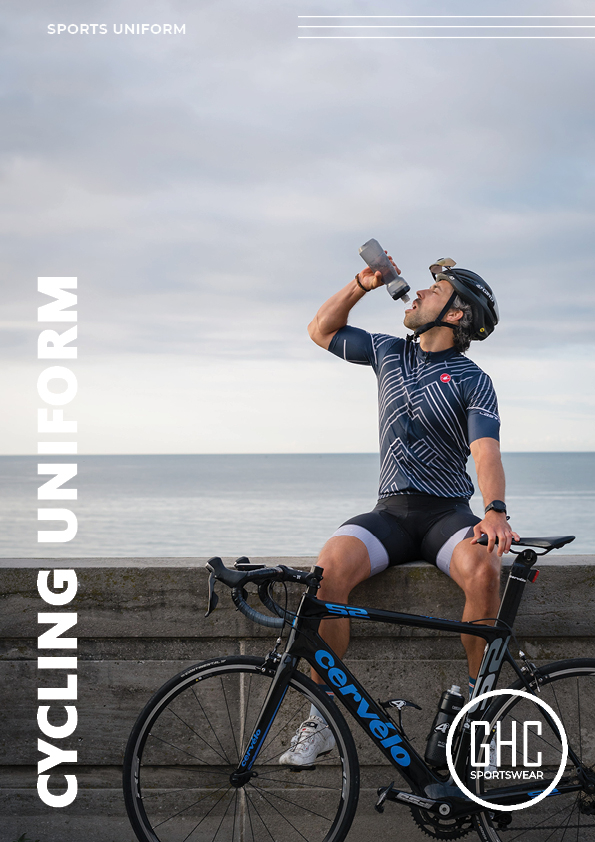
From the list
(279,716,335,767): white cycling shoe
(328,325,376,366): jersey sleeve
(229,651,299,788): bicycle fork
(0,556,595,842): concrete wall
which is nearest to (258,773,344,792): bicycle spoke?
(0,556,595,842): concrete wall

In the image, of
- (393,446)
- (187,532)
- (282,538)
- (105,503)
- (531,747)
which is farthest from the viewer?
(105,503)

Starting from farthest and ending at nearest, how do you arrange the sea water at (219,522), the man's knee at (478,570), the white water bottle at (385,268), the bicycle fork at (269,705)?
the sea water at (219,522) < the white water bottle at (385,268) < the man's knee at (478,570) < the bicycle fork at (269,705)

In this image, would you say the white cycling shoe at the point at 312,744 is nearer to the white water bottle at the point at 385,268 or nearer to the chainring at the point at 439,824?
the chainring at the point at 439,824

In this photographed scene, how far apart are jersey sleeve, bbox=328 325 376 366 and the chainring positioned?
80.5 inches

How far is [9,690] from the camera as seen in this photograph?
3.49 meters

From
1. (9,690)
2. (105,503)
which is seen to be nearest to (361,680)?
(9,690)

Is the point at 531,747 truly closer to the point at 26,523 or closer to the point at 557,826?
the point at 557,826

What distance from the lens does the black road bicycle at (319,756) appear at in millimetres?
2881

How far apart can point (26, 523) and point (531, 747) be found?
110 feet

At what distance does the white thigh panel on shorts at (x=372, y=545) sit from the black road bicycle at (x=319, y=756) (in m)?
0.44

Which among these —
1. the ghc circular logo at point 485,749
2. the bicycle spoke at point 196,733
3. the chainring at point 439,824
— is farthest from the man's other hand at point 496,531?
the bicycle spoke at point 196,733

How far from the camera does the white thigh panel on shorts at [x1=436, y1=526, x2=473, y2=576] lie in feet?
10.8

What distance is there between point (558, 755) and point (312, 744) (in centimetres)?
117

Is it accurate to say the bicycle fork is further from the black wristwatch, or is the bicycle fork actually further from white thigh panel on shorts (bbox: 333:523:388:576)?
the black wristwatch
